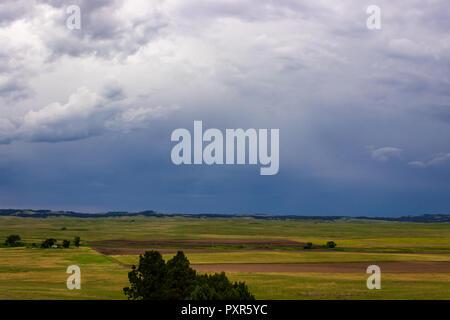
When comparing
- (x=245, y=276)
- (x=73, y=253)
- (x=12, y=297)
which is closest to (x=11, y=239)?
(x=73, y=253)

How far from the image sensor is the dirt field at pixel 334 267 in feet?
253

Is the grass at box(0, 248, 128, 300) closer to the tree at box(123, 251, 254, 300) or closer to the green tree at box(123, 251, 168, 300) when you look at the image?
the green tree at box(123, 251, 168, 300)

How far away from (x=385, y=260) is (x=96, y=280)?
2165 inches

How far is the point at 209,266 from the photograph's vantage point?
272 ft

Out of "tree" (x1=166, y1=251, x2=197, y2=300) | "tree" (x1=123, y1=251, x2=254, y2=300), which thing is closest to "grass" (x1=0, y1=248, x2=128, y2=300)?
"tree" (x1=123, y1=251, x2=254, y2=300)

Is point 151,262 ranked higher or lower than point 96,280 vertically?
higher

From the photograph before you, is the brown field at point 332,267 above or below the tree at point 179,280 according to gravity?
below

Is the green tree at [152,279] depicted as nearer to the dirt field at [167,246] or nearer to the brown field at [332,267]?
the brown field at [332,267]

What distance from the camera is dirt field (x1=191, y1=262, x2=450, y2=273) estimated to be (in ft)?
253

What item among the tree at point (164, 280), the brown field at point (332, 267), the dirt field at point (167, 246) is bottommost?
the brown field at point (332, 267)

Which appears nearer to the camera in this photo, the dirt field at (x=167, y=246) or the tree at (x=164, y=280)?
the tree at (x=164, y=280)

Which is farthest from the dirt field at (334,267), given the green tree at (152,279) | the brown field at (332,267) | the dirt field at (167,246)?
the green tree at (152,279)
